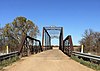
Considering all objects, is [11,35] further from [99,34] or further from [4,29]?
[99,34]

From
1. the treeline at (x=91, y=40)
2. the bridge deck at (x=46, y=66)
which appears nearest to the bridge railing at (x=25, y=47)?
the bridge deck at (x=46, y=66)

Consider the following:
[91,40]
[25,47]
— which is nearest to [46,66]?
[25,47]

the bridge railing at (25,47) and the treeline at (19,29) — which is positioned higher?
the treeline at (19,29)

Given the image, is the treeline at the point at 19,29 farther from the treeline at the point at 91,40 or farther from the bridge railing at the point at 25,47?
the bridge railing at the point at 25,47

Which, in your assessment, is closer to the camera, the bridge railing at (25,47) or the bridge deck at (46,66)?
the bridge deck at (46,66)

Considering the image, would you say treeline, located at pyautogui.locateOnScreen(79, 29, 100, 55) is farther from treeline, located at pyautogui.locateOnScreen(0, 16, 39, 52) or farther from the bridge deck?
the bridge deck

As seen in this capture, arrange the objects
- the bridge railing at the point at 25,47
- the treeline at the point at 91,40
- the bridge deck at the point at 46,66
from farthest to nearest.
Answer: the treeline at the point at 91,40 < the bridge railing at the point at 25,47 < the bridge deck at the point at 46,66

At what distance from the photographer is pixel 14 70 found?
440 inches

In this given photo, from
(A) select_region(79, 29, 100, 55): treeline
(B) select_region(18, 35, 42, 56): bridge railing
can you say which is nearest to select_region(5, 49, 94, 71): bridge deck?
(B) select_region(18, 35, 42, 56): bridge railing

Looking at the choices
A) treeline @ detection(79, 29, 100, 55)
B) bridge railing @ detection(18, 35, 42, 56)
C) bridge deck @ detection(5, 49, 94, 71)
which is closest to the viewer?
bridge deck @ detection(5, 49, 94, 71)

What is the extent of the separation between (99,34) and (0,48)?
91.2 feet

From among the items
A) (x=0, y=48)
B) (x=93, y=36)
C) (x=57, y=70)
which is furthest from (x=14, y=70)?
(x=93, y=36)

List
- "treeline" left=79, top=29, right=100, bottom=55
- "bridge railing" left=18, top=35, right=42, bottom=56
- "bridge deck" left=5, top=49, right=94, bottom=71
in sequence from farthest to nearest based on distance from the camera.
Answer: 1. "treeline" left=79, top=29, right=100, bottom=55
2. "bridge railing" left=18, top=35, right=42, bottom=56
3. "bridge deck" left=5, top=49, right=94, bottom=71

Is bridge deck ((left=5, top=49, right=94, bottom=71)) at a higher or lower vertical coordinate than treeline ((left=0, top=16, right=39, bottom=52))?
lower
